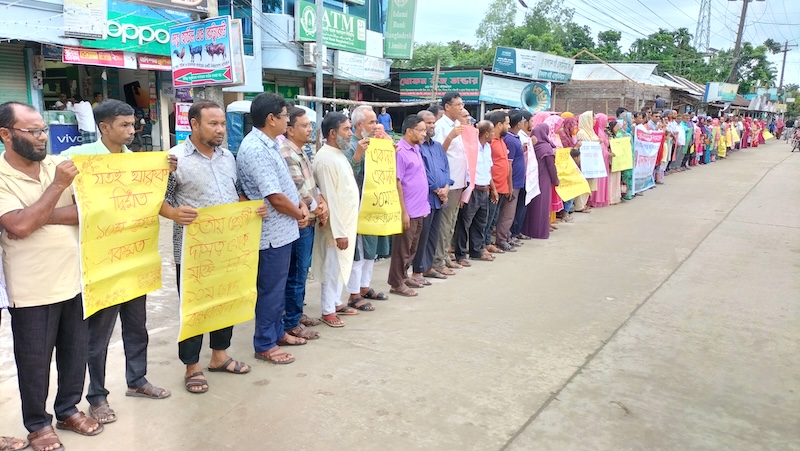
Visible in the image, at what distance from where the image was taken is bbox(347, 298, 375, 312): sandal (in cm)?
485

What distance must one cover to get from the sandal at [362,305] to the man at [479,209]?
175 cm

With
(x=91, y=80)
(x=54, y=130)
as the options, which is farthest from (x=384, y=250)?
(x=91, y=80)

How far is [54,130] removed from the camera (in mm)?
12055

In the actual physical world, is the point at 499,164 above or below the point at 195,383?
above

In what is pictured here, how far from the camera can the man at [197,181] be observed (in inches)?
124

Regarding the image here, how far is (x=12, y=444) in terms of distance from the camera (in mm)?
2742

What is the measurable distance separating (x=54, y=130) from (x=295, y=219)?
419 inches

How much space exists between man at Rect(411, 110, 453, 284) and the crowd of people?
0.01m

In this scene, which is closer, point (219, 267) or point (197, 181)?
point (197, 181)

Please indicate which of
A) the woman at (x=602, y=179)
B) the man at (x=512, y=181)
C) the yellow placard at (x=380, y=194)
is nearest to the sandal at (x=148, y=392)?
the yellow placard at (x=380, y=194)

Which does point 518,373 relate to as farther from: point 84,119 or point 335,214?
point 84,119

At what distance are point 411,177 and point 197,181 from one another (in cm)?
225

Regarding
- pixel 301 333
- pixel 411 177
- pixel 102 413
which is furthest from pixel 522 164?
pixel 102 413

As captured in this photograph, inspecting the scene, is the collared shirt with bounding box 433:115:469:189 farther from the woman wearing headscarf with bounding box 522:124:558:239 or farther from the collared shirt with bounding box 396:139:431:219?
the woman wearing headscarf with bounding box 522:124:558:239
